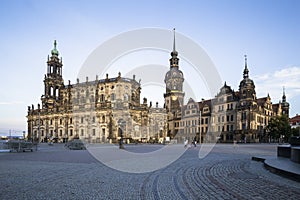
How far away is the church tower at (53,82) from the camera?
83.1 meters

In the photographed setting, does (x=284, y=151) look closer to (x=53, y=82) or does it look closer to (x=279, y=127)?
(x=279, y=127)

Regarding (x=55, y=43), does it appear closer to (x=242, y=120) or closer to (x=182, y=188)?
(x=242, y=120)

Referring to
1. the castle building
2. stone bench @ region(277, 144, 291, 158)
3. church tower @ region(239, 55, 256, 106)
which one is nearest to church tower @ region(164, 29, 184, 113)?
the castle building

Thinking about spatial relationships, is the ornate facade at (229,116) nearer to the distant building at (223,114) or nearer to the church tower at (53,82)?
the distant building at (223,114)

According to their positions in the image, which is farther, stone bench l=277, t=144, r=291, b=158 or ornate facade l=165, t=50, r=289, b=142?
ornate facade l=165, t=50, r=289, b=142

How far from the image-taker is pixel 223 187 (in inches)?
293

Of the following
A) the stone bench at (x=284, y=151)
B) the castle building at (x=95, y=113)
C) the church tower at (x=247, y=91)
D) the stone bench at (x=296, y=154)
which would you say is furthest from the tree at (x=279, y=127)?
the stone bench at (x=296, y=154)

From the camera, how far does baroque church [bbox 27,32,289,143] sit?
221 ft

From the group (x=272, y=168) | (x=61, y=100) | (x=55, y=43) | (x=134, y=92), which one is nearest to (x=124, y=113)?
(x=134, y=92)

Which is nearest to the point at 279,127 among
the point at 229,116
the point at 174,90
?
the point at 229,116

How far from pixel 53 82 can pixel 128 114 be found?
3277 cm

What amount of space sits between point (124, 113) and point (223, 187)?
61.0 m

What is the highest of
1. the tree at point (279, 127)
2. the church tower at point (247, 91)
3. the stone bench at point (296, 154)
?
the church tower at point (247, 91)

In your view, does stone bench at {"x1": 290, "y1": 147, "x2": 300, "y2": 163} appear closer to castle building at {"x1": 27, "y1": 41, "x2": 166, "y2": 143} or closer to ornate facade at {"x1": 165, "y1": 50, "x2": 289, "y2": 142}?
ornate facade at {"x1": 165, "y1": 50, "x2": 289, "y2": 142}
